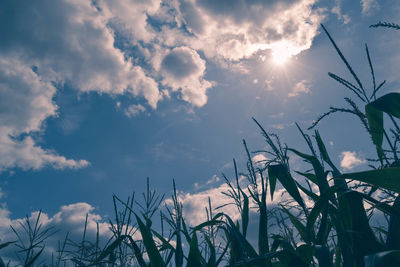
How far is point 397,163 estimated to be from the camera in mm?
1281

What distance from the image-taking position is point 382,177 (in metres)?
1.02

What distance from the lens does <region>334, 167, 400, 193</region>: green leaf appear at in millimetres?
991

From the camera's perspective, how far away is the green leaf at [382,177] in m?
0.99

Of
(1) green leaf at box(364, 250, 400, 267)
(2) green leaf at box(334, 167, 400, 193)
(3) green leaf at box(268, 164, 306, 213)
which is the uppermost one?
(3) green leaf at box(268, 164, 306, 213)

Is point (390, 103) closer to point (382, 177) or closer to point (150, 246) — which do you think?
point (382, 177)

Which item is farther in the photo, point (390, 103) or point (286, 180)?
point (286, 180)

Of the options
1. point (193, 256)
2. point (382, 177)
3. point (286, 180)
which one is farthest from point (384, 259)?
point (193, 256)

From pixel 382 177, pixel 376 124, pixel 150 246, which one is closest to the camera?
pixel 382 177

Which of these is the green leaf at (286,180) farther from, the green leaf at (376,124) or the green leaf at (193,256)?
the green leaf at (193,256)

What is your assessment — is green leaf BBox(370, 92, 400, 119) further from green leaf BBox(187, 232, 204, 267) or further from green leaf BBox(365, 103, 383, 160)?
green leaf BBox(187, 232, 204, 267)

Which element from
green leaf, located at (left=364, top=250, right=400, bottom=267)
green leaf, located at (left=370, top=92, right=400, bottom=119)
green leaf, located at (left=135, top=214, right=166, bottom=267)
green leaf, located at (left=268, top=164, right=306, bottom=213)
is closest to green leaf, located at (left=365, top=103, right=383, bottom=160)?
green leaf, located at (left=370, top=92, right=400, bottom=119)

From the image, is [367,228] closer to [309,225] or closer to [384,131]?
[309,225]

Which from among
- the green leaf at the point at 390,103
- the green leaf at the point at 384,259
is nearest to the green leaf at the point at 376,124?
the green leaf at the point at 390,103

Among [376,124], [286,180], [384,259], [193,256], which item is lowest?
[384,259]
